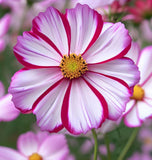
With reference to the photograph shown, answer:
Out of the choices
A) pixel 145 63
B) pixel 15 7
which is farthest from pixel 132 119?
pixel 15 7

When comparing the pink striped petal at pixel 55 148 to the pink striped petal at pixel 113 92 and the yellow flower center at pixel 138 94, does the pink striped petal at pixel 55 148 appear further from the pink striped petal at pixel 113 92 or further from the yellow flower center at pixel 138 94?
the pink striped petal at pixel 113 92

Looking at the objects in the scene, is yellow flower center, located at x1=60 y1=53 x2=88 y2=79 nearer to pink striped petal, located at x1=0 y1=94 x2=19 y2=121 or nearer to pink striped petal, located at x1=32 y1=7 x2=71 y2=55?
pink striped petal, located at x1=32 y1=7 x2=71 y2=55

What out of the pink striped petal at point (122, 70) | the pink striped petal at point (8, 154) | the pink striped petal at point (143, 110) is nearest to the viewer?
the pink striped petal at point (122, 70)

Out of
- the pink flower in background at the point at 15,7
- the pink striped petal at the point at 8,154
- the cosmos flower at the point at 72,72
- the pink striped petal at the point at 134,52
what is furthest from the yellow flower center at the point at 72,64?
the pink flower in background at the point at 15,7

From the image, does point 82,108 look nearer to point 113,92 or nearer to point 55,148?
point 113,92

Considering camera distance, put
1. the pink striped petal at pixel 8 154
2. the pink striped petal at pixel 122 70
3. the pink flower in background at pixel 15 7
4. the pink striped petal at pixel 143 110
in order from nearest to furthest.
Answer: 1. the pink striped petal at pixel 122 70
2. the pink striped petal at pixel 143 110
3. the pink striped petal at pixel 8 154
4. the pink flower in background at pixel 15 7

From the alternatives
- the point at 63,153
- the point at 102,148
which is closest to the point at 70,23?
the point at 63,153

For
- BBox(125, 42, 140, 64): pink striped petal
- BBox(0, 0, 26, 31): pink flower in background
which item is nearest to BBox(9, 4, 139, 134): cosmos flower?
BBox(125, 42, 140, 64): pink striped petal
